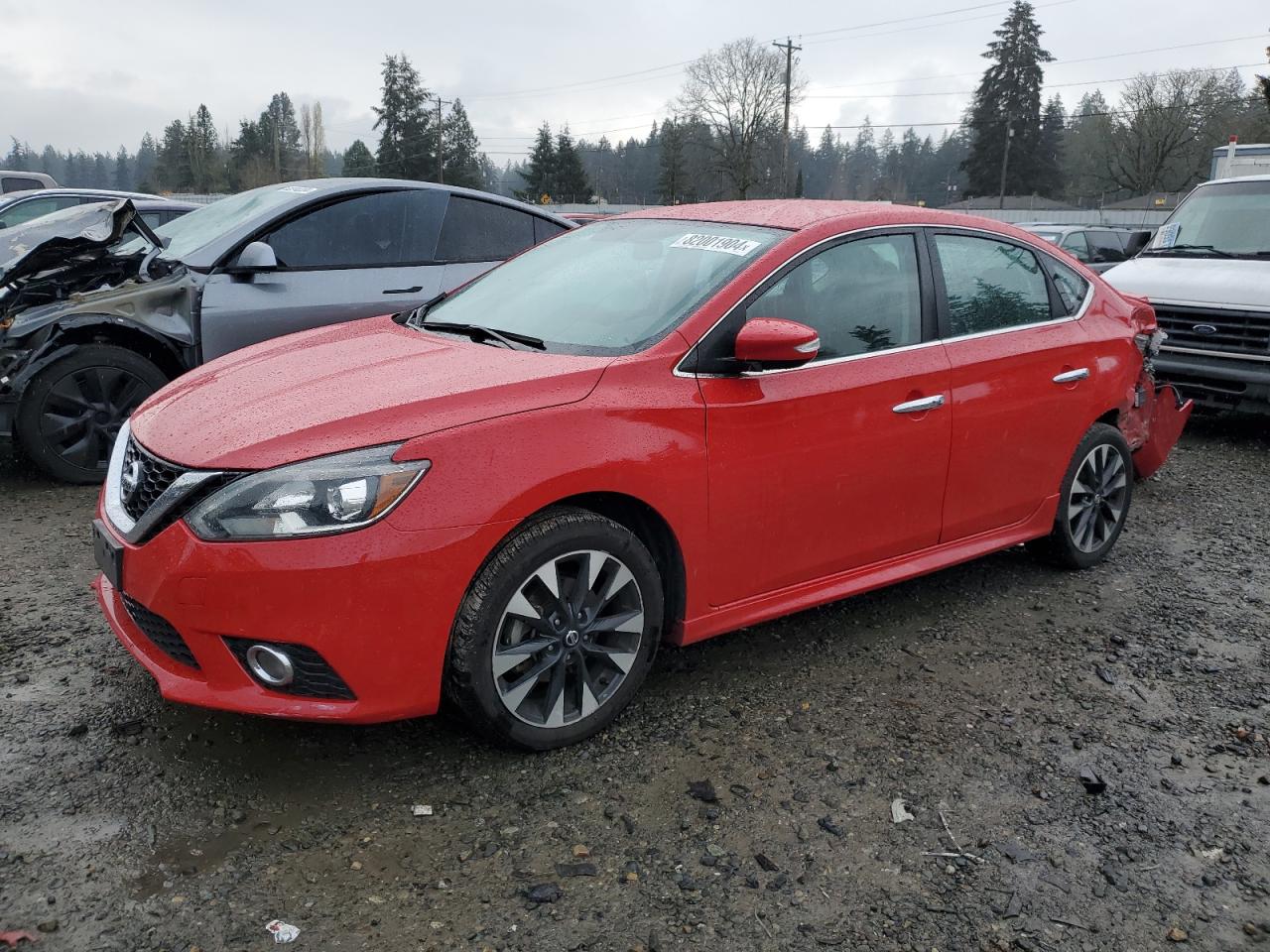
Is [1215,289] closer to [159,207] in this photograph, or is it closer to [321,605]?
[321,605]

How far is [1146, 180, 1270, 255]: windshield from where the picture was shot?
8242mm

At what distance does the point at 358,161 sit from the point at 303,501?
82865 millimetres

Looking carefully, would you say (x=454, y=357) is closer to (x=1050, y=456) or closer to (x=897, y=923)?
(x=897, y=923)

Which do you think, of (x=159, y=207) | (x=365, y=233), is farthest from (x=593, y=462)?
(x=159, y=207)

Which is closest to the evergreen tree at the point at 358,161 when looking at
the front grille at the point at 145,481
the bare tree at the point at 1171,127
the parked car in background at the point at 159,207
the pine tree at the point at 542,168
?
the pine tree at the point at 542,168

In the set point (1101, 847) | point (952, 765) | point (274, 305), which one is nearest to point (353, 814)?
point (952, 765)

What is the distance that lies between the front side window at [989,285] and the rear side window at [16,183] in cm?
1470

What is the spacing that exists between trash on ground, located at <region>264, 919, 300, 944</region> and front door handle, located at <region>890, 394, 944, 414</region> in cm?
256

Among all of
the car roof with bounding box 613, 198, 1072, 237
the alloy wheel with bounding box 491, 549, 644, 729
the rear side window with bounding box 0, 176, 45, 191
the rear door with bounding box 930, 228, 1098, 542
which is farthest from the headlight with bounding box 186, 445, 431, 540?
the rear side window with bounding box 0, 176, 45, 191

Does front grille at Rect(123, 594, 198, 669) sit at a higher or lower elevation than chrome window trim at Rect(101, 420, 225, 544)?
lower

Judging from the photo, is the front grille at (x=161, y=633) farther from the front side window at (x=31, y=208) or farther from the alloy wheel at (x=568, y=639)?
the front side window at (x=31, y=208)

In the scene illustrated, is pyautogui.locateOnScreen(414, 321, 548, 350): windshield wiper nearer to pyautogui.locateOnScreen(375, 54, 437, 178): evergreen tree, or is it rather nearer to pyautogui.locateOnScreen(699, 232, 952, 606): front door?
pyautogui.locateOnScreen(699, 232, 952, 606): front door

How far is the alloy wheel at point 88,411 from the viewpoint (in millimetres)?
5719

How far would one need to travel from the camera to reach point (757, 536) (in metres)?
3.45
